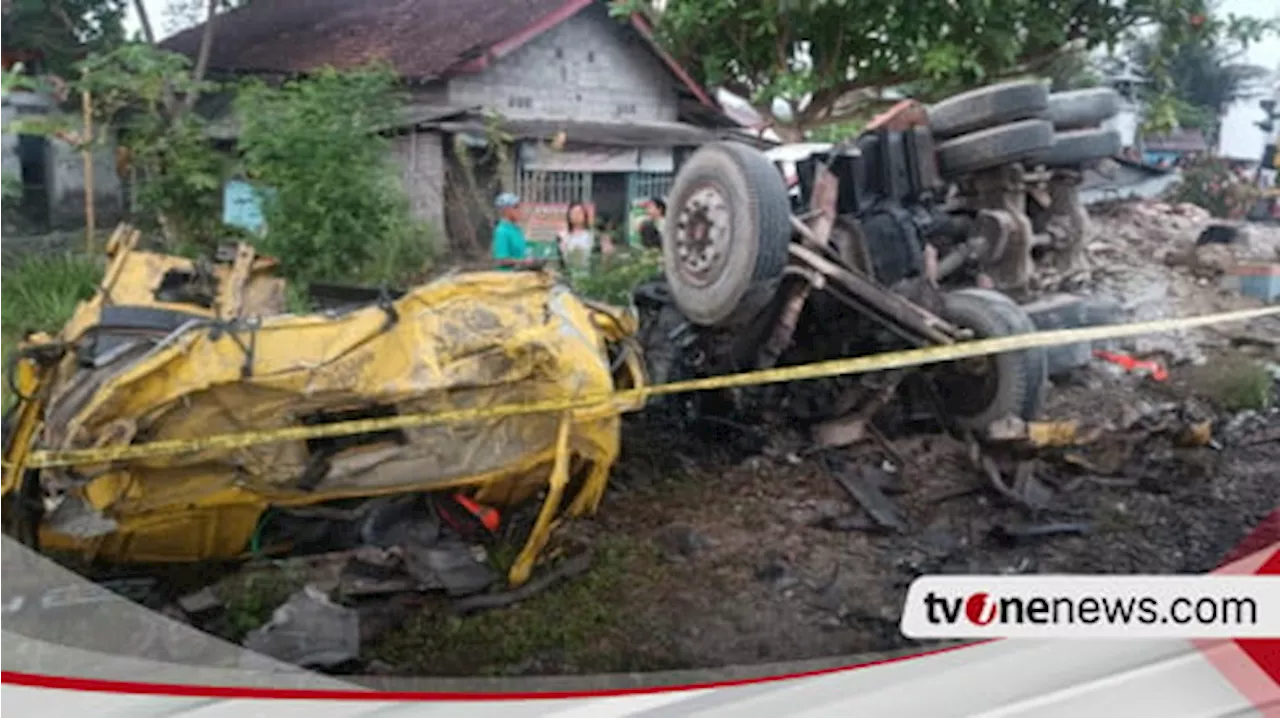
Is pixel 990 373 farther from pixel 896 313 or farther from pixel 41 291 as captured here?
pixel 41 291

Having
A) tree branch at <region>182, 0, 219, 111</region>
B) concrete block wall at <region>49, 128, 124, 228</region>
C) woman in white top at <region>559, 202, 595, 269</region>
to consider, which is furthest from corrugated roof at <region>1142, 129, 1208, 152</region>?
Answer: concrete block wall at <region>49, 128, 124, 228</region>

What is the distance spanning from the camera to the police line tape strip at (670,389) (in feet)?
4.26

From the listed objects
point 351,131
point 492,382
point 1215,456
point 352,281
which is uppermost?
point 351,131

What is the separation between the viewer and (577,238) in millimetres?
1470

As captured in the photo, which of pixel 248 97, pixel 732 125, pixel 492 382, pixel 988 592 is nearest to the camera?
pixel 248 97

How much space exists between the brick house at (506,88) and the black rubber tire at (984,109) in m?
0.32

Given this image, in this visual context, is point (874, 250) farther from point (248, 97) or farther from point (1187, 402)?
point (248, 97)

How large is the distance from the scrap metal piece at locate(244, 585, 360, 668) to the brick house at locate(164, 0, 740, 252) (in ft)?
1.48

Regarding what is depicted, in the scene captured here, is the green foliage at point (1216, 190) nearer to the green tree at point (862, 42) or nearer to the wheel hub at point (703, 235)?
the green tree at point (862, 42)

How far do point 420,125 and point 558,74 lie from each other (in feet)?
0.60

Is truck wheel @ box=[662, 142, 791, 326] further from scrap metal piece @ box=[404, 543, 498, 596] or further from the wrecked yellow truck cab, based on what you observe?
scrap metal piece @ box=[404, 543, 498, 596]

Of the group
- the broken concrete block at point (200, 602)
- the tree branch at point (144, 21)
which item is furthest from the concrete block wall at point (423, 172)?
the broken concrete block at point (200, 602)

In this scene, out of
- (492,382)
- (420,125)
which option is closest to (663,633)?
(492,382)

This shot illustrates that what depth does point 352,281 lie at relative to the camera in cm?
137
